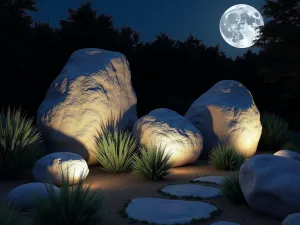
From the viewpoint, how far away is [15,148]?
6.54 meters

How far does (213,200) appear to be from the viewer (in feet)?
17.5

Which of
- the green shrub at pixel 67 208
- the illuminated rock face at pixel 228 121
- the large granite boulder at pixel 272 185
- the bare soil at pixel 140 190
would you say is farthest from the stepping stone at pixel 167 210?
the illuminated rock face at pixel 228 121

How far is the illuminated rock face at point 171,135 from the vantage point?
768 cm

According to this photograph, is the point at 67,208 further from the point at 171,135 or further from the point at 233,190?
the point at 171,135

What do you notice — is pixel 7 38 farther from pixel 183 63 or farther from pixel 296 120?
pixel 296 120

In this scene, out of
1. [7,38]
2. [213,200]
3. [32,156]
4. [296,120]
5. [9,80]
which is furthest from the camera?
[296,120]

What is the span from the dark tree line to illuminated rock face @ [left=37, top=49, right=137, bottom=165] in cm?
296

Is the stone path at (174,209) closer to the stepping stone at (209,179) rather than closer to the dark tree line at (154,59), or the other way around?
the stepping stone at (209,179)

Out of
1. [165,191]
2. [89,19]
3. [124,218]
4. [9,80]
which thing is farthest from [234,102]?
[89,19]

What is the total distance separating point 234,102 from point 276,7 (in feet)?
14.4

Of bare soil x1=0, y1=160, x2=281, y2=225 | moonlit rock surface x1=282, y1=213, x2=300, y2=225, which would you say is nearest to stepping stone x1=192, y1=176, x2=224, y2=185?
bare soil x1=0, y1=160, x2=281, y2=225

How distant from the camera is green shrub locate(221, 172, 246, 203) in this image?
16.8ft

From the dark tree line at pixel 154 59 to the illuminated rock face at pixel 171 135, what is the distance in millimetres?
4458

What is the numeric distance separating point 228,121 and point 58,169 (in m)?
4.44
